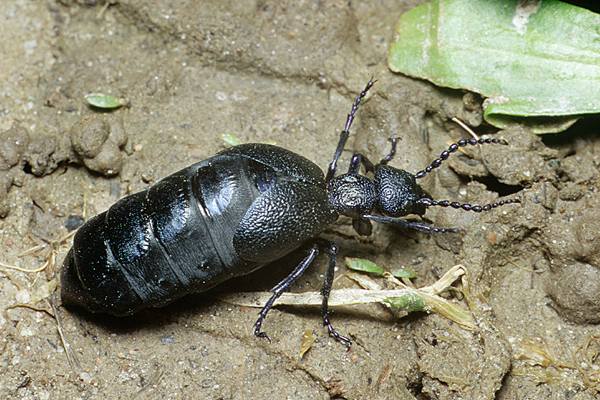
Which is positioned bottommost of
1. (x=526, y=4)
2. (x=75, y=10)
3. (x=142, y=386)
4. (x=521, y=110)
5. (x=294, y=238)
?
(x=142, y=386)

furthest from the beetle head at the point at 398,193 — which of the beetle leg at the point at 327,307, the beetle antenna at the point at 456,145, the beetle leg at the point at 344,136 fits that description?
the beetle leg at the point at 327,307

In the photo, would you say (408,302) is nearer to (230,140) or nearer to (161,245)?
(161,245)

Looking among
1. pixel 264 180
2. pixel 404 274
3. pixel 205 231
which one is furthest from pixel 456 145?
pixel 205 231

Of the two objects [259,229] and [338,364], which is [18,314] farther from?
[338,364]

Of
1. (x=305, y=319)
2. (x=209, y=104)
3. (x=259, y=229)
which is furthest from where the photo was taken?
(x=209, y=104)

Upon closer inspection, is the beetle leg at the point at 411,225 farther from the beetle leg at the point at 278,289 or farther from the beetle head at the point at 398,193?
the beetle leg at the point at 278,289

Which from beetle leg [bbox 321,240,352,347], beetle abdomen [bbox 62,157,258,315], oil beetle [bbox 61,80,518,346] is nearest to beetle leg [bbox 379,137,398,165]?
oil beetle [bbox 61,80,518,346]

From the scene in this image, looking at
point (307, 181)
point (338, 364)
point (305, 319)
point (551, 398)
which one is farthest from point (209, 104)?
point (551, 398)
